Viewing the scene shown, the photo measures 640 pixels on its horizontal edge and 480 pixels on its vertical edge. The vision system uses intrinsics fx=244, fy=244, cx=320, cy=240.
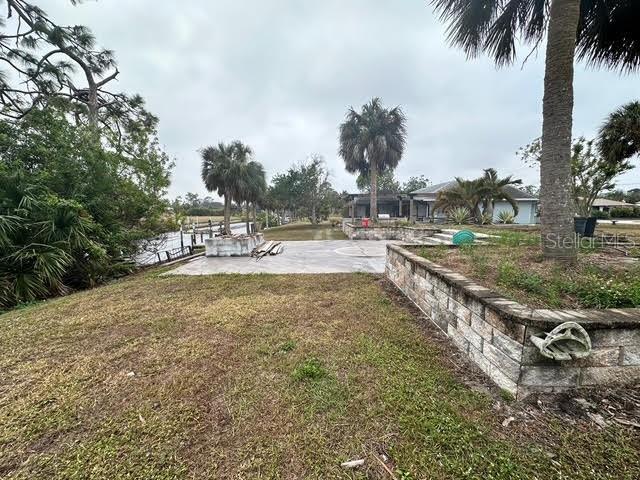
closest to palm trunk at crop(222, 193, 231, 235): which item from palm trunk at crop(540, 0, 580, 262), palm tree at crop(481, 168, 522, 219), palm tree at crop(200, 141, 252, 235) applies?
palm tree at crop(200, 141, 252, 235)

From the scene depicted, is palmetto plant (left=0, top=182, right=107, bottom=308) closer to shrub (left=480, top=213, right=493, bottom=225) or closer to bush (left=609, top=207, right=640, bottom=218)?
shrub (left=480, top=213, right=493, bottom=225)

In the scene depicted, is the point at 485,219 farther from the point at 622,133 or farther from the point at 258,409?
the point at 258,409

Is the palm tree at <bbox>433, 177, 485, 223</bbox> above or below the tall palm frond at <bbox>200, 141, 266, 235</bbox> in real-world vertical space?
below

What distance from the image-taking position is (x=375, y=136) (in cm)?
1662

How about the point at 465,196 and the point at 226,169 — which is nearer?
the point at 226,169

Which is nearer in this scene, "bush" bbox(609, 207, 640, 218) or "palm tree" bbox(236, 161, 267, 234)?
"palm tree" bbox(236, 161, 267, 234)

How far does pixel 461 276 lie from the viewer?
3.09m

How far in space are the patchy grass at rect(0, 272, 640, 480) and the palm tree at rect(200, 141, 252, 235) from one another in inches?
394

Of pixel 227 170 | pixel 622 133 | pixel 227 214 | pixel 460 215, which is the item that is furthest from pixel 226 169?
pixel 622 133

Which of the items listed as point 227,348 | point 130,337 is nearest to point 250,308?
point 227,348

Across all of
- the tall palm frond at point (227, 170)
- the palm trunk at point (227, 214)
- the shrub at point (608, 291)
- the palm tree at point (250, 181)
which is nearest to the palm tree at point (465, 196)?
the palm tree at point (250, 181)

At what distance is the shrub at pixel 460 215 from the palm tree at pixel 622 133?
22.7 ft

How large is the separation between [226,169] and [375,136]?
10140 mm

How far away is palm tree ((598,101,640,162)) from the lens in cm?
847
